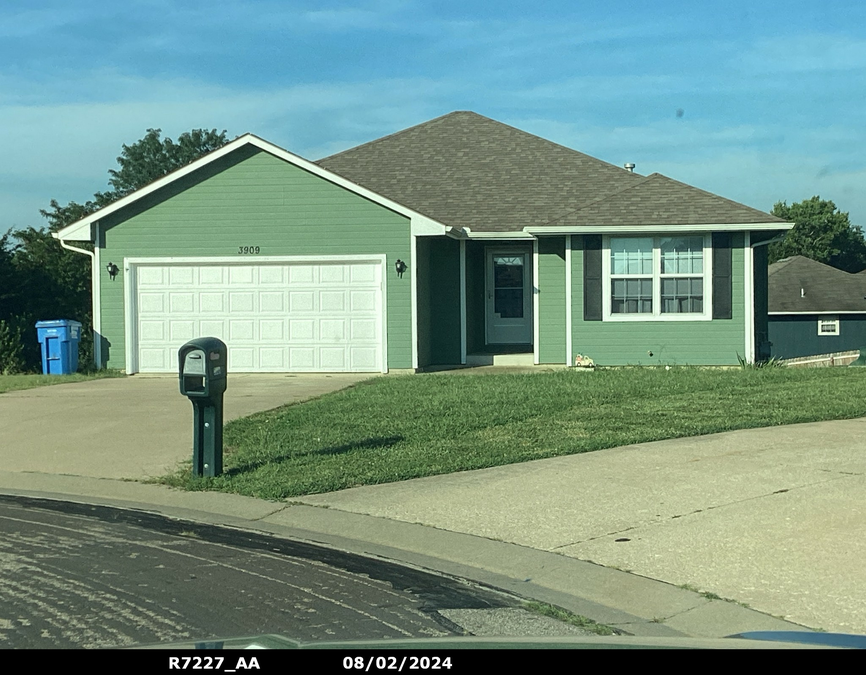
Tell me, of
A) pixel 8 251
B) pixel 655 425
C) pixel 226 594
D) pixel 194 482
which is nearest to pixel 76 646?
pixel 226 594

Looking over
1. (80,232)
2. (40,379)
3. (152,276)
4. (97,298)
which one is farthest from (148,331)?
(80,232)

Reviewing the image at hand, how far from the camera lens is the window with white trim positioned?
51.4 metres

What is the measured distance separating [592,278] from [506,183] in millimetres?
4828

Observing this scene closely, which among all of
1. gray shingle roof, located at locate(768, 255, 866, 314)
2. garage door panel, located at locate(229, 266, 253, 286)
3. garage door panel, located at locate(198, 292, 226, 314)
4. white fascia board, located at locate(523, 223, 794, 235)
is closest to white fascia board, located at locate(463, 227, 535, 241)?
white fascia board, located at locate(523, 223, 794, 235)

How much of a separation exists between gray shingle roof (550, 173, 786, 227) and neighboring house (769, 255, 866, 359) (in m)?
33.2

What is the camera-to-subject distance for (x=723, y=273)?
18.9 metres

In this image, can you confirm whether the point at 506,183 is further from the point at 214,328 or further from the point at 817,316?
the point at 817,316

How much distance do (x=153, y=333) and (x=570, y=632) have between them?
1564cm

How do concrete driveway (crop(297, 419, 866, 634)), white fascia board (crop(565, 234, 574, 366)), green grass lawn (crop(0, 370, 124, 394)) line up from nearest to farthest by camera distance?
concrete driveway (crop(297, 419, 866, 634)), green grass lawn (crop(0, 370, 124, 394)), white fascia board (crop(565, 234, 574, 366))

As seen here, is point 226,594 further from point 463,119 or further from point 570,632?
point 463,119

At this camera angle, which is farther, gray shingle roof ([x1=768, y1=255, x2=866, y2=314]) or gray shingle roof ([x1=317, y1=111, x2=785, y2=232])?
gray shingle roof ([x1=768, y1=255, x2=866, y2=314])

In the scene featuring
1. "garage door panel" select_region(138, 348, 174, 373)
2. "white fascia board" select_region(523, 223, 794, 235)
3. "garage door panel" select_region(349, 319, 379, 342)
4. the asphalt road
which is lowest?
the asphalt road

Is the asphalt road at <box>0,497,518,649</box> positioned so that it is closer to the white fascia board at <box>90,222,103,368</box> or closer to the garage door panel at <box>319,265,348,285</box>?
the garage door panel at <box>319,265,348,285</box>

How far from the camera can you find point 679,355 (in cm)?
1925
